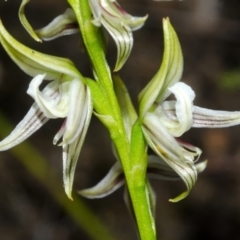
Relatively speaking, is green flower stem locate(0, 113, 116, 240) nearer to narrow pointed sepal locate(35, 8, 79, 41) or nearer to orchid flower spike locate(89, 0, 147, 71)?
narrow pointed sepal locate(35, 8, 79, 41)

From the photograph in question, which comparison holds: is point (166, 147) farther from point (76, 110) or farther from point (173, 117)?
point (76, 110)

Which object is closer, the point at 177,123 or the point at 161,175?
the point at 177,123

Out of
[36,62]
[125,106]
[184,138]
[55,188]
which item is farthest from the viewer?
[184,138]

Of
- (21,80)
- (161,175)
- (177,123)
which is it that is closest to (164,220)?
(21,80)

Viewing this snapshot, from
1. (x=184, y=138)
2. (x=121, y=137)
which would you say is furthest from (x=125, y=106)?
(x=184, y=138)

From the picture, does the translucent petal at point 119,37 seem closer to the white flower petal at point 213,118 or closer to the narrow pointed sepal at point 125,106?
the narrow pointed sepal at point 125,106

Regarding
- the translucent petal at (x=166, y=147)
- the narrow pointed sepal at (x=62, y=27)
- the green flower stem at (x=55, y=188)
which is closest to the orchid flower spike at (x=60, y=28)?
the narrow pointed sepal at (x=62, y=27)

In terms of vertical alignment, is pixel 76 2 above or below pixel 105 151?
above

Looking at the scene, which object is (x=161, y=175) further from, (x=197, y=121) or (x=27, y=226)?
(x=27, y=226)
